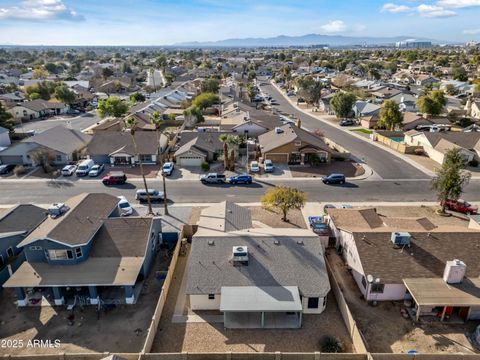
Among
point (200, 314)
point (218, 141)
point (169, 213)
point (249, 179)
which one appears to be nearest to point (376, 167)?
point (249, 179)

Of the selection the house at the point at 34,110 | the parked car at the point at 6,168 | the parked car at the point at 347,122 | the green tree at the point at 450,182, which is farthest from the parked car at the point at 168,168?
the house at the point at 34,110

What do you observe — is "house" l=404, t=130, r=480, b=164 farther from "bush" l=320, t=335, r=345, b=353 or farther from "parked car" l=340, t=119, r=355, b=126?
"bush" l=320, t=335, r=345, b=353

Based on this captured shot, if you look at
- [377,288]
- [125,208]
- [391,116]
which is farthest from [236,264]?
[391,116]

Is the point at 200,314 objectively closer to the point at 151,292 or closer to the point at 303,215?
the point at 151,292

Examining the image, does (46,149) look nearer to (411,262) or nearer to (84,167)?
(84,167)

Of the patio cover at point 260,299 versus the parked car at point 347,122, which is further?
the parked car at point 347,122

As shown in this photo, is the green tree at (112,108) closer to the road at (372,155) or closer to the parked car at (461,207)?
the road at (372,155)

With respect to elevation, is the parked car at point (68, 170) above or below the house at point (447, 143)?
below
